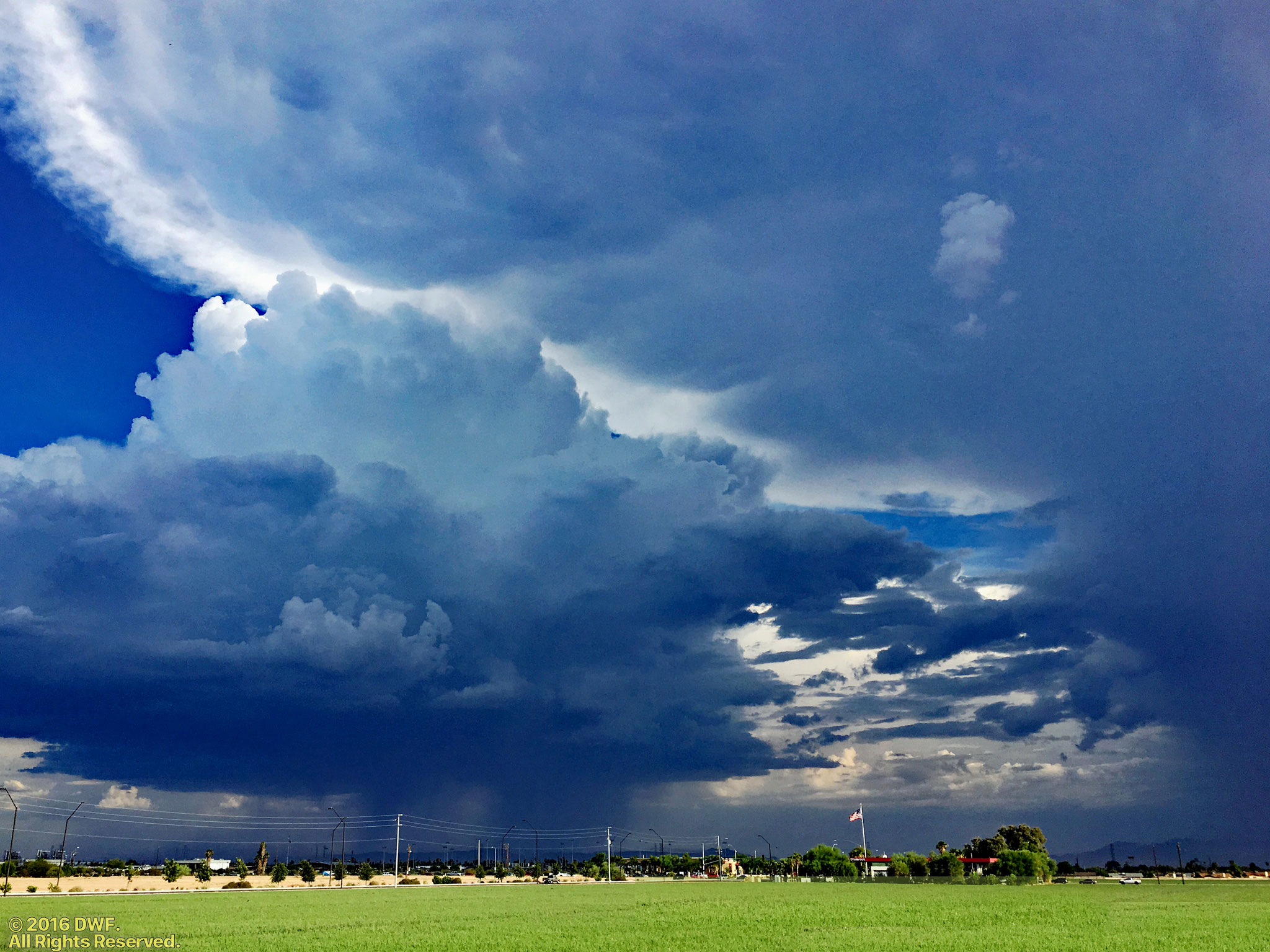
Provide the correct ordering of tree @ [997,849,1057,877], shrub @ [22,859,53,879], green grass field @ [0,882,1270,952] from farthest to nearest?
1. tree @ [997,849,1057,877]
2. shrub @ [22,859,53,879]
3. green grass field @ [0,882,1270,952]

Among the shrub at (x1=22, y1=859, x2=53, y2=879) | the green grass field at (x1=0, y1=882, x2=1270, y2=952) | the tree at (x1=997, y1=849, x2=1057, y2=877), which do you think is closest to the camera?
the green grass field at (x1=0, y1=882, x2=1270, y2=952)

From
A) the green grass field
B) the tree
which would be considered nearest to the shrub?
the green grass field

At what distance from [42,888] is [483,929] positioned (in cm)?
10740

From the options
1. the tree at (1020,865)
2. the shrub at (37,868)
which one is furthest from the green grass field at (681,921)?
the tree at (1020,865)

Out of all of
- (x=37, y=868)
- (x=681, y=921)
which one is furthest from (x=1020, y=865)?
(x=37, y=868)

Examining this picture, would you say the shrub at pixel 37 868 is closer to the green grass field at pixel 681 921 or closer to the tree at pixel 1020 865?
the green grass field at pixel 681 921

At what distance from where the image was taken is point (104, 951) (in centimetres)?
4350

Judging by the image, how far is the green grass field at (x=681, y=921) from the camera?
2201 inches

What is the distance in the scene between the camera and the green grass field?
55.9 metres

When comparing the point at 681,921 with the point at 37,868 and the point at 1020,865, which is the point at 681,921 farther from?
the point at 1020,865

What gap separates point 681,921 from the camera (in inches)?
2881

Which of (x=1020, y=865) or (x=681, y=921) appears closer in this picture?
(x=681, y=921)

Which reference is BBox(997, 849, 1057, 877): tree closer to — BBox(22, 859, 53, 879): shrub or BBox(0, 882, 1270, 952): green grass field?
BBox(0, 882, 1270, 952): green grass field

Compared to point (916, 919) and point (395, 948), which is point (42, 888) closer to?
point (395, 948)
